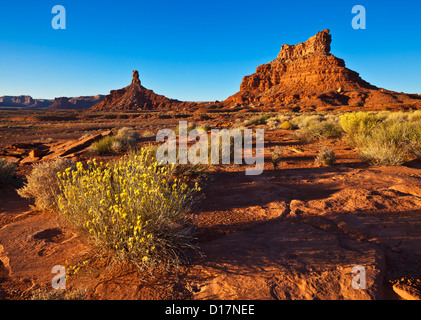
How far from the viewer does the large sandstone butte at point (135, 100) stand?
100312 mm

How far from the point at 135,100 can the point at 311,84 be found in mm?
69407

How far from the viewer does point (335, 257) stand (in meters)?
2.59

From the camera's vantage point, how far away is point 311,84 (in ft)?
239

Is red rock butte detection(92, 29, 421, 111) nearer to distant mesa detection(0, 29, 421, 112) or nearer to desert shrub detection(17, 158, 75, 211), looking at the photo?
distant mesa detection(0, 29, 421, 112)

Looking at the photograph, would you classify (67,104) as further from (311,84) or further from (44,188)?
(44,188)

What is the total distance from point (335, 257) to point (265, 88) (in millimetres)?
89909

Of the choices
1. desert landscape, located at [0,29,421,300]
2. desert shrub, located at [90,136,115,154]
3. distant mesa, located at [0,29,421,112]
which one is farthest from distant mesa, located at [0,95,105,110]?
desert landscape, located at [0,29,421,300]

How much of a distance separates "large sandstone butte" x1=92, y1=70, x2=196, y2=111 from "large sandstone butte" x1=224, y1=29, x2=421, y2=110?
30207mm

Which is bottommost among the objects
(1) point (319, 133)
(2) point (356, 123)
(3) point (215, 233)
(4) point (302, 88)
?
(3) point (215, 233)

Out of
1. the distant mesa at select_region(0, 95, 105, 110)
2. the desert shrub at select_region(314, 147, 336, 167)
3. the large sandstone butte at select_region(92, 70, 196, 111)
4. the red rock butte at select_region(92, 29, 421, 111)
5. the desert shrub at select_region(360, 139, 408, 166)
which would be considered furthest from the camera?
the distant mesa at select_region(0, 95, 105, 110)

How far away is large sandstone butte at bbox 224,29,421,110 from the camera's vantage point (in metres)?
57.3

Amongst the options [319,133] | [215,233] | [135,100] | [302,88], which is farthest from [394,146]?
[135,100]
